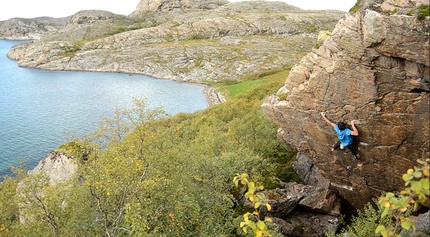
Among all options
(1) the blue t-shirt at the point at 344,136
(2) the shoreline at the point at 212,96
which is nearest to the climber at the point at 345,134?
(1) the blue t-shirt at the point at 344,136

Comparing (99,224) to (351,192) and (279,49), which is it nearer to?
(351,192)

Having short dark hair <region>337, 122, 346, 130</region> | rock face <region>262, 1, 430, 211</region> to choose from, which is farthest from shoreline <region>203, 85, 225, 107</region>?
short dark hair <region>337, 122, 346, 130</region>

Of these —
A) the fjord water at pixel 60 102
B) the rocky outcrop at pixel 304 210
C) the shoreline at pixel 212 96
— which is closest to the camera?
the rocky outcrop at pixel 304 210

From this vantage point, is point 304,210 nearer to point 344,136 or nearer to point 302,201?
point 302,201

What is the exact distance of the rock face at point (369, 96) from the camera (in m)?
14.2

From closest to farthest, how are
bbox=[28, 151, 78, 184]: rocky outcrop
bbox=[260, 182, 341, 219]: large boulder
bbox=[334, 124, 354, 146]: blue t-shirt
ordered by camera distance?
bbox=[334, 124, 354, 146]: blue t-shirt < bbox=[260, 182, 341, 219]: large boulder < bbox=[28, 151, 78, 184]: rocky outcrop

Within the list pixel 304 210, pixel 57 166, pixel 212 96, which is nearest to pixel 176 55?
pixel 212 96

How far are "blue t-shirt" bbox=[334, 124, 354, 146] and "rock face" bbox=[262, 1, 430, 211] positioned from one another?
1.88ft

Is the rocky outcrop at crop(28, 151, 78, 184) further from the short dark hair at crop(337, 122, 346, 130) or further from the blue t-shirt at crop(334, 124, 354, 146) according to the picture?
the short dark hair at crop(337, 122, 346, 130)

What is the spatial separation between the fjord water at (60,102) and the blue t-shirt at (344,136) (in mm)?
32492

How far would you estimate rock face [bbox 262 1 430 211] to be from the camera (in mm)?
14219

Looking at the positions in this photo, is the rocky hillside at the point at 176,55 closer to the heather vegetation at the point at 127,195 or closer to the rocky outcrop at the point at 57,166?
the rocky outcrop at the point at 57,166

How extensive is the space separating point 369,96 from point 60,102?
100037 mm

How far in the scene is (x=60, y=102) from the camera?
98875mm
